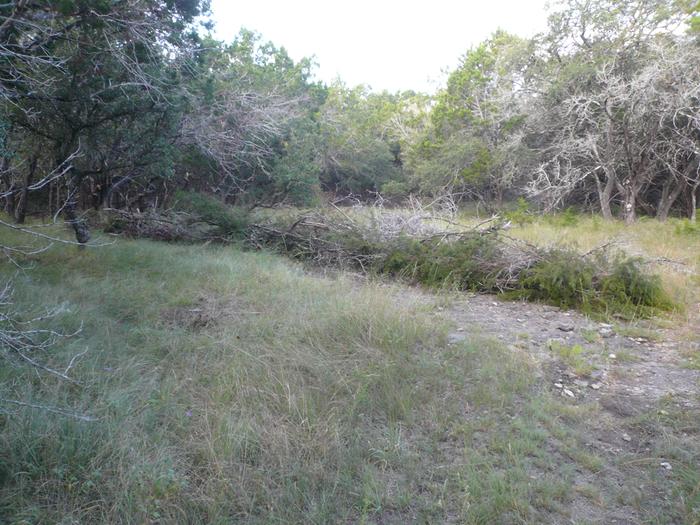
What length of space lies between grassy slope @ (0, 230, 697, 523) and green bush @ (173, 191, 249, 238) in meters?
5.46

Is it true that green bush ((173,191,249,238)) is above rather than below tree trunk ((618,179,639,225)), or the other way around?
below

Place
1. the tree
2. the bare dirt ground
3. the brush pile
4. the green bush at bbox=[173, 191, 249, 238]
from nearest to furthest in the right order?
1. the bare dirt ground
2. the brush pile
3. the green bush at bbox=[173, 191, 249, 238]
4. the tree

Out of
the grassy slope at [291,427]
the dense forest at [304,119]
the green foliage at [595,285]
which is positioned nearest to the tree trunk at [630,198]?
the dense forest at [304,119]

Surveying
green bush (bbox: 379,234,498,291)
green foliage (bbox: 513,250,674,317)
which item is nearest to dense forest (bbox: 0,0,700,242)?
green foliage (bbox: 513,250,674,317)

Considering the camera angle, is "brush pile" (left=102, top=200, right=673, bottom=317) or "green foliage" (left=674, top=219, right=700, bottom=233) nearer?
"brush pile" (left=102, top=200, right=673, bottom=317)

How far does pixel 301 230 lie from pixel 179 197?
3.82m

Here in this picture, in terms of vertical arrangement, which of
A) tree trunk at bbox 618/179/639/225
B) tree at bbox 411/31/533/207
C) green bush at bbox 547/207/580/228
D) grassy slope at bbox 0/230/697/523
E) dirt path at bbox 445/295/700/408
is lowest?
grassy slope at bbox 0/230/697/523

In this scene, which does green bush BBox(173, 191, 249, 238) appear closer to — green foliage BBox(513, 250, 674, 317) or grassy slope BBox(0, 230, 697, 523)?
grassy slope BBox(0, 230, 697, 523)

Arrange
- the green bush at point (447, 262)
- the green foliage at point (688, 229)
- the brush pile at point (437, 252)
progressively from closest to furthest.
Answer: the brush pile at point (437, 252) → the green bush at point (447, 262) → the green foliage at point (688, 229)

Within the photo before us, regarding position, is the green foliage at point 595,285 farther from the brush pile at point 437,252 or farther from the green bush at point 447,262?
the green bush at point 447,262

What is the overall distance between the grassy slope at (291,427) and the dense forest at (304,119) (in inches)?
60.9

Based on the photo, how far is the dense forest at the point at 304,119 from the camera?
6590 millimetres

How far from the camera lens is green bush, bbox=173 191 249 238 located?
1081 centimetres

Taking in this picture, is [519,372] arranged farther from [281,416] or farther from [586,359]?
[281,416]
